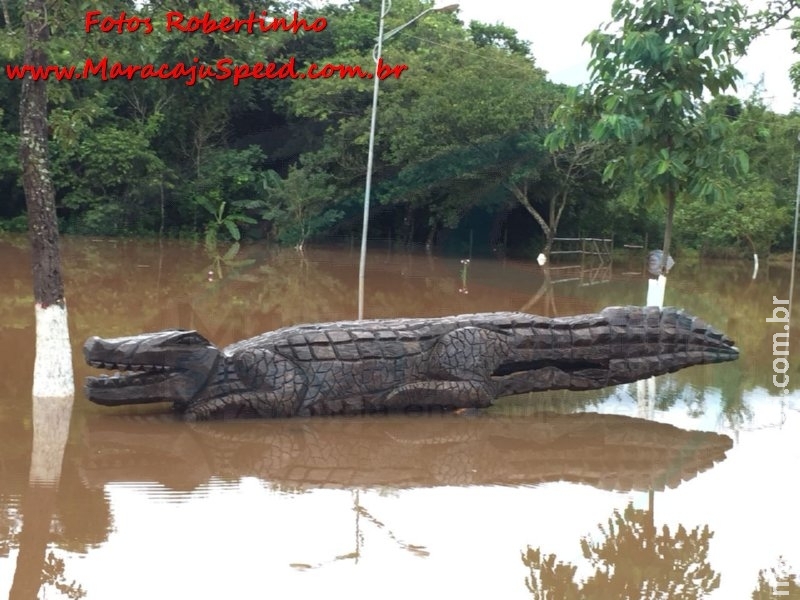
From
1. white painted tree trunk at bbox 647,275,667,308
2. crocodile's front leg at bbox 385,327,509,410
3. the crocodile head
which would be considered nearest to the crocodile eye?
the crocodile head

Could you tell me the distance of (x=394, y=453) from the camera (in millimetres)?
7273

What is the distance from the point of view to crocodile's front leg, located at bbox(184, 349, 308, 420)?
7.58 meters

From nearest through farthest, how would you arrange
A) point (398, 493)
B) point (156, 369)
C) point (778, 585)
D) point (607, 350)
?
point (778, 585) → point (398, 493) → point (156, 369) → point (607, 350)

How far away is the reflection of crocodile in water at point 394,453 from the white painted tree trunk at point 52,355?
582 mm

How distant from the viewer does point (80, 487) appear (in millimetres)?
6156

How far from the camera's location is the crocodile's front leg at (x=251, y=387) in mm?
7582

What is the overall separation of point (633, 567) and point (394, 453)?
2.43 metres

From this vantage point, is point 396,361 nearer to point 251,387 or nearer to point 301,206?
point 251,387

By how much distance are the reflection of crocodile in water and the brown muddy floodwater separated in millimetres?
24

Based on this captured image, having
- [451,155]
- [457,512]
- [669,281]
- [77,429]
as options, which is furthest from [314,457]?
[451,155]

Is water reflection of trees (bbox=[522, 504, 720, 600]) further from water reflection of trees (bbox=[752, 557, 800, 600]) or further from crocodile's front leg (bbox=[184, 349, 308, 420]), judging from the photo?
crocodile's front leg (bbox=[184, 349, 308, 420])

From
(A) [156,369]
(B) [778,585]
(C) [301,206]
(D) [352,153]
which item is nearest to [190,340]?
(A) [156,369]

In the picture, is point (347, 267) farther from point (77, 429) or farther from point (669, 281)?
point (77, 429)

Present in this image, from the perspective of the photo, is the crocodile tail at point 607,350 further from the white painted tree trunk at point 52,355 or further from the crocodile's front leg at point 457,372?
the white painted tree trunk at point 52,355
